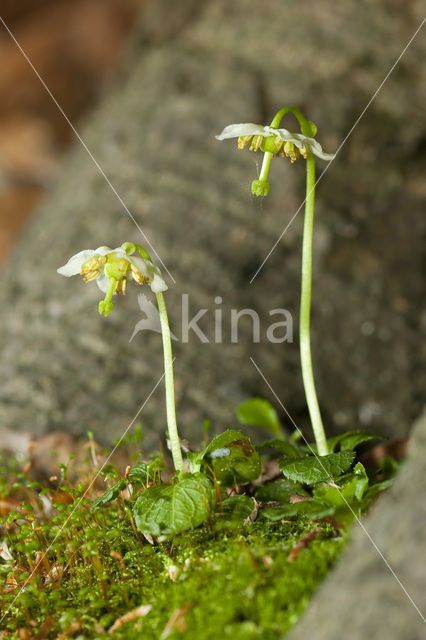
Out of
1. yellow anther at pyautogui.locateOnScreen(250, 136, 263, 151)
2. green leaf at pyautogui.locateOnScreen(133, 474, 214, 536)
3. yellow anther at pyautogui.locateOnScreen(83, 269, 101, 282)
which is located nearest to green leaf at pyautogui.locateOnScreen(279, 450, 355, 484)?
green leaf at pyautogui.locateOnScreen(133, 474, 214, 536)

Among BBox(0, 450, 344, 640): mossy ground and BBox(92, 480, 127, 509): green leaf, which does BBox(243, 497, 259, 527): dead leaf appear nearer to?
BBox(0, 450, 344, 640): mossy ground

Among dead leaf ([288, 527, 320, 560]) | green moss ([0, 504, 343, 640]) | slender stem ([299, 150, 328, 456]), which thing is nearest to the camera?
green moss ([0, 504, 343, 640])

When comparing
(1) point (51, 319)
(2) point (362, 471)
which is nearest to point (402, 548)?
(2) point (362, 471)

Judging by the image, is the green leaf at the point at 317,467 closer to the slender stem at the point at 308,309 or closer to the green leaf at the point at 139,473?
the slender stem at the point at 308,309

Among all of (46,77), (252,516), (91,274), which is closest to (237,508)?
(252,516)

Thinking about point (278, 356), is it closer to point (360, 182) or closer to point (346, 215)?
point (346, 215)
